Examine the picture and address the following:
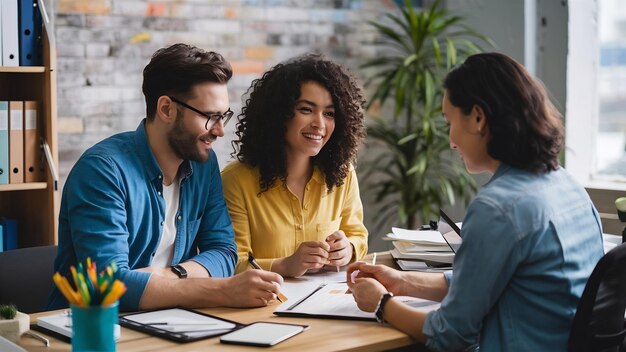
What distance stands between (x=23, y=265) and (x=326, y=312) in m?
0.97

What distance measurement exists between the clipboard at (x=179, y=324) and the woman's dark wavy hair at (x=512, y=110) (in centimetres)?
70

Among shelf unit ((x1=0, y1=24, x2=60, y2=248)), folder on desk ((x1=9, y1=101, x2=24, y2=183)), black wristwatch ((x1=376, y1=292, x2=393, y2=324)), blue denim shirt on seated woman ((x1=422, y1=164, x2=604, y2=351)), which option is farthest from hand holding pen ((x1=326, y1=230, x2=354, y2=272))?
folder on desk ((x1=9, y1=101, x2=24, y2=183))

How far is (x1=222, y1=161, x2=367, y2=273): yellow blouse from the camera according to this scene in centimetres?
250

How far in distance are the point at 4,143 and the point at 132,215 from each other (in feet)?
4.43

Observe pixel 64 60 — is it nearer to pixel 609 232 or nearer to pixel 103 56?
pixel 103 56

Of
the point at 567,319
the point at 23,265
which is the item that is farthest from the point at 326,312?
the point at 23,265

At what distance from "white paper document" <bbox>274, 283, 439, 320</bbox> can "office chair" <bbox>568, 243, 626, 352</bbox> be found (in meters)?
0.40

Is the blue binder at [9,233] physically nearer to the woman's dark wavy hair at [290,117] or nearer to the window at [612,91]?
the woman's dark wavy hair at [290,117]

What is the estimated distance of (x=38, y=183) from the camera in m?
3.29

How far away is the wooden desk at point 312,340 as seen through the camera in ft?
5.53

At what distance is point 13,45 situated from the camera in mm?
3213

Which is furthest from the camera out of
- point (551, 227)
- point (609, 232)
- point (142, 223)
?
point (609, 232)

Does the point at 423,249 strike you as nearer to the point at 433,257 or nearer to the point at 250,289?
the point at 433,257

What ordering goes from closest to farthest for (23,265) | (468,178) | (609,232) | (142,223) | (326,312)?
(326,312) → (142,223) → (23,265) → (609,232) → (468,178)
